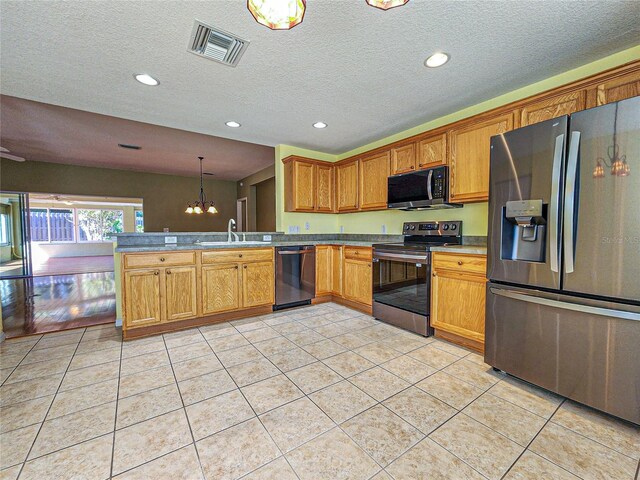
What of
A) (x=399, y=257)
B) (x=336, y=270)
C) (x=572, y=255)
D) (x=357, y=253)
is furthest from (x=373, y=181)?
(x=572, y=255)

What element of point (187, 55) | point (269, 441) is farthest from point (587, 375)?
point (187, 55)

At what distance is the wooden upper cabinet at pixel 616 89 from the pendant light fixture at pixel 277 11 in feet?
7.03

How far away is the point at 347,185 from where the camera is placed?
4.19m

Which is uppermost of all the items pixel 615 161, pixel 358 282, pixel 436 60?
pixel 436 60

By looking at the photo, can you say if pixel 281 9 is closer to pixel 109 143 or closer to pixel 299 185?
pixel 299 185

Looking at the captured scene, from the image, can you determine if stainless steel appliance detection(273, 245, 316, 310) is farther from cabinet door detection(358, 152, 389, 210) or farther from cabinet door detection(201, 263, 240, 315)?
cabinet door detection(358, 152, 389, 210)

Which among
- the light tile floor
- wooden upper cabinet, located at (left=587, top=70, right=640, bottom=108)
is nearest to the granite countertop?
the light tile floor

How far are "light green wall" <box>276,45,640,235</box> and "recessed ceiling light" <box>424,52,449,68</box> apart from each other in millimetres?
958

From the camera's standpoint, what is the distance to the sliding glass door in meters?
6.09

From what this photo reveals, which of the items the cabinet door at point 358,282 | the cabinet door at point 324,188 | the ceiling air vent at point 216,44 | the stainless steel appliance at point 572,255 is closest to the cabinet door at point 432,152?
the stainless steel appliance at point 572,255

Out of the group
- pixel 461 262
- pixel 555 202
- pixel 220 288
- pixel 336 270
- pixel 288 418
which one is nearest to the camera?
pixel 288 418

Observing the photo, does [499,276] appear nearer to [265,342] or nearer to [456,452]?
[456,452]

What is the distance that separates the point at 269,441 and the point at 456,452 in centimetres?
95

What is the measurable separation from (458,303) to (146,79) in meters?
3.38
